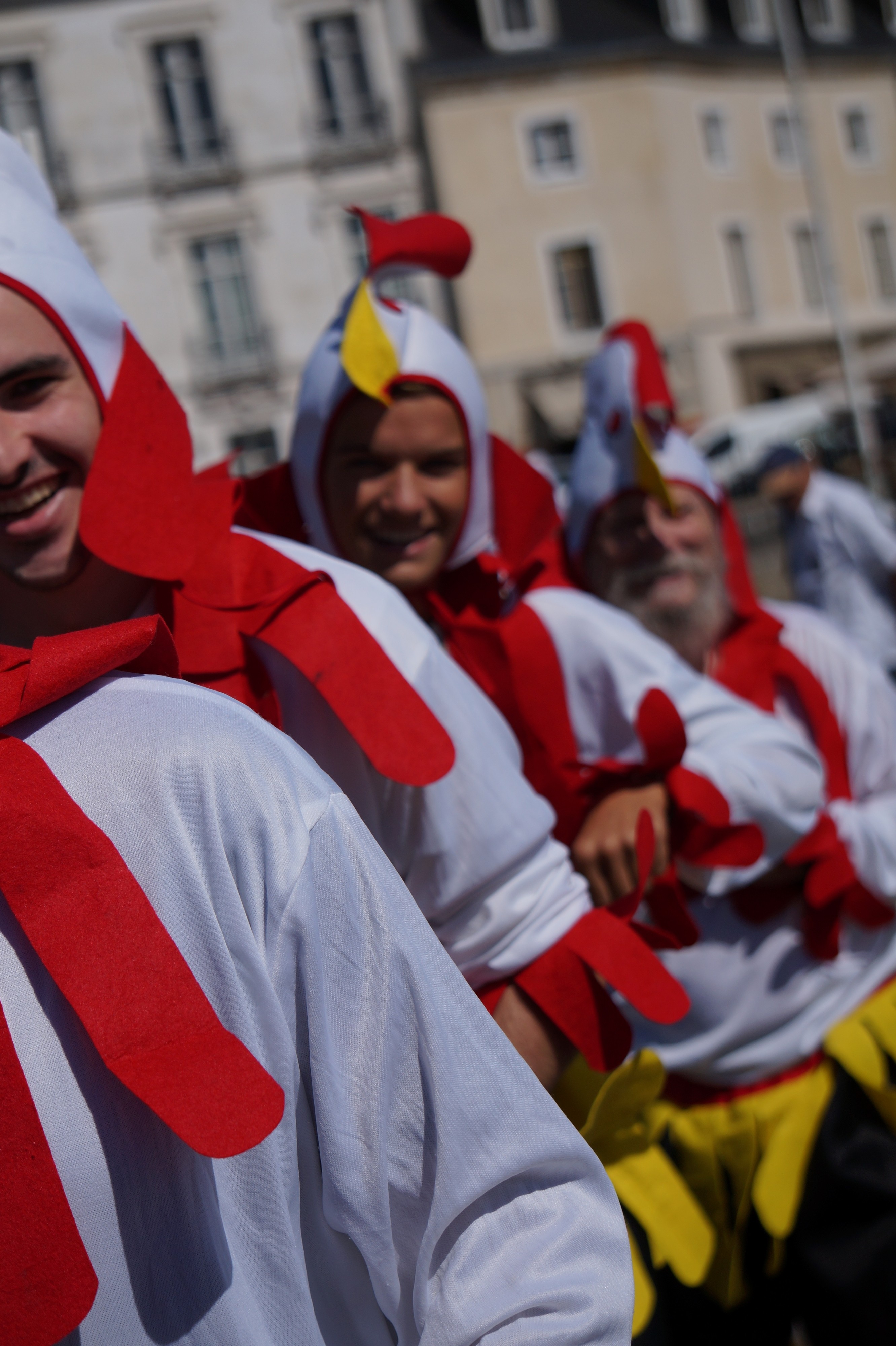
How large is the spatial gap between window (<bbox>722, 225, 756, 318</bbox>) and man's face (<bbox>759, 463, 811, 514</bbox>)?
55.8 ft

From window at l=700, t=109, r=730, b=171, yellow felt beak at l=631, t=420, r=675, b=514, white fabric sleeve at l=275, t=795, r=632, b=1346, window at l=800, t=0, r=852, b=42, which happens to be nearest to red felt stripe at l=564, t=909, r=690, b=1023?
white fabric sleeve at l=275, t=795, r=632, b=1346

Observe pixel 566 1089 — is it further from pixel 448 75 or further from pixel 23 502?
pixel 448 75

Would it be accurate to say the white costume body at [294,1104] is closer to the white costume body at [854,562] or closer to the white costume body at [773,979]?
the white costume body at [773,979]

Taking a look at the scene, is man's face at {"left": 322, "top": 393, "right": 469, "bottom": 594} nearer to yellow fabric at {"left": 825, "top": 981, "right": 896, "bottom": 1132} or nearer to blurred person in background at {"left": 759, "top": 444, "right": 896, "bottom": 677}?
yellow fabric at {"left": 825, "top": 981, "right": 896, "bottom": 1132}

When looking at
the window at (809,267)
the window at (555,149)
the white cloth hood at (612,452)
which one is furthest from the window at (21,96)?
the white cloth hood at (612,452)

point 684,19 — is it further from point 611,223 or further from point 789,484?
point 789,484

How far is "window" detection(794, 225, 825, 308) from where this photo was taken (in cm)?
2300

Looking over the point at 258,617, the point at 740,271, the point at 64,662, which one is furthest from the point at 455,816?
the point at 740,271

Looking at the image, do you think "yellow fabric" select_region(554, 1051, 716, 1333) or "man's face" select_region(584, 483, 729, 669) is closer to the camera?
"yellow fabric" select_region(554, 1051, 716, 1333)

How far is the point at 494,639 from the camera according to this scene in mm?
1819

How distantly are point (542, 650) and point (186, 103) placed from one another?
844 inches

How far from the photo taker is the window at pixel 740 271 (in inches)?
867

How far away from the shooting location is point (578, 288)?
70.2 feet

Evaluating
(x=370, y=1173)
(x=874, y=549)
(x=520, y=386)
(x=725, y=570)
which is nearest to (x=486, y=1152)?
(x=370, y=1173)
